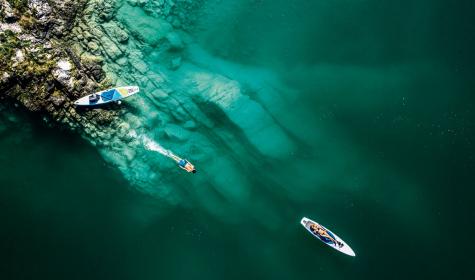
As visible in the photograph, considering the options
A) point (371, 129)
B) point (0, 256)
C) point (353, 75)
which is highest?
point (353, 75)

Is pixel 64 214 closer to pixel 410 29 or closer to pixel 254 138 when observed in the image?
pixel 254 138

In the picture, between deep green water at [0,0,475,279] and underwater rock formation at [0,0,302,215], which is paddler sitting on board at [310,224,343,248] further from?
underwater rock formation at [0,0,302,215]

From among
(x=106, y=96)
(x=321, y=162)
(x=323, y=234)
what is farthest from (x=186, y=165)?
(x=323, y=234)

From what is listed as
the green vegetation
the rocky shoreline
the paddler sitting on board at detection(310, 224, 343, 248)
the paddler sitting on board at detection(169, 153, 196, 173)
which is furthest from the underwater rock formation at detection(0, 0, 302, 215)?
the paddler sitting on board at detection(310, 224, 343, 248)

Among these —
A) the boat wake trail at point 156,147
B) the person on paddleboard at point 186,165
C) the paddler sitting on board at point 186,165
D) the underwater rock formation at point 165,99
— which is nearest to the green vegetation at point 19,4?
the underwater rock formation at point 165,99

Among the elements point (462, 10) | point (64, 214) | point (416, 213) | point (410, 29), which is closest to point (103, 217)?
point (64, 214)

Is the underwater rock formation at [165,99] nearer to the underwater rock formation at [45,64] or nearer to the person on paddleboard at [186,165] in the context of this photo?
the underwater rock formation at [45,64]
